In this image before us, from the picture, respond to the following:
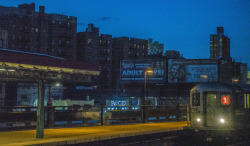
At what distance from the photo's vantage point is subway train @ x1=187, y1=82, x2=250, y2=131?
69.3 ft

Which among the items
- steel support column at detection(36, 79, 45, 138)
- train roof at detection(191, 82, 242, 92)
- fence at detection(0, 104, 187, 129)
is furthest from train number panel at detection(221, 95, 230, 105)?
steel support column at detection(36, 79, 45, 138)

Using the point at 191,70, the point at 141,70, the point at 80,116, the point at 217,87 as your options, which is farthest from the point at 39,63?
the point at 141,70

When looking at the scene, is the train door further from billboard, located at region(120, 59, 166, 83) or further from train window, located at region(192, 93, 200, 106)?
billboard, located at region(120, 59, 166, 83)

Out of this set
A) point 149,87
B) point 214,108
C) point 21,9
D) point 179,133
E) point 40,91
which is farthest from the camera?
point 21,9

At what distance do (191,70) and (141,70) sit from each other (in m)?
10.5

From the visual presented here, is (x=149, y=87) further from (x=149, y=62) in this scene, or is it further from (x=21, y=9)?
(x=21, y=9)

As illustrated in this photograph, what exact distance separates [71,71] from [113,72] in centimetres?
10808

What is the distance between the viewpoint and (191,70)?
73.6 meters

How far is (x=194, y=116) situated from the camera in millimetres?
22391

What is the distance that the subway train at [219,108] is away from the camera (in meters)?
21.1

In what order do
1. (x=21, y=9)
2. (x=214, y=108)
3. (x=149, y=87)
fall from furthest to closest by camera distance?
(x=21, y=9) → (x=149, y=87) → (x=214, y=108)

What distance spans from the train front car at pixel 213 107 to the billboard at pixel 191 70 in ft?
163

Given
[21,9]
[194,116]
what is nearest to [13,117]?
[194,116]

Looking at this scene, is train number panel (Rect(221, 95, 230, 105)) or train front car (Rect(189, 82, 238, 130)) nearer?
train front car (Rect(189, 82, 238, 130))
